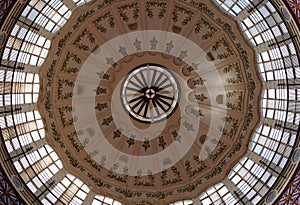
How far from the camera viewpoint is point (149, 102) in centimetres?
3077

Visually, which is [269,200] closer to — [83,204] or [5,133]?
[83,204]

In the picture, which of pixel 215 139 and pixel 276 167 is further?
→ pixel 215 139

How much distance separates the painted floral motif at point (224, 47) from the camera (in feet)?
87.7

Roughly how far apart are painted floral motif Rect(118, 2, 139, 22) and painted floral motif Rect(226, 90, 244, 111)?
25.4ft

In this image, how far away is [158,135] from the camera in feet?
98.8

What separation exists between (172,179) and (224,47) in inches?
356

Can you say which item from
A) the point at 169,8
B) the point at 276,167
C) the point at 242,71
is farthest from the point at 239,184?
the point at 169,8

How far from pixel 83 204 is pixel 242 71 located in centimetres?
1241

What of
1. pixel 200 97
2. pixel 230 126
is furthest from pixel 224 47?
pixel 230 126

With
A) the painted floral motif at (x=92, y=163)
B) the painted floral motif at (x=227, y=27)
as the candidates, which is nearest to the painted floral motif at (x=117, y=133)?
the painted floral motif at (x=92, y=163)

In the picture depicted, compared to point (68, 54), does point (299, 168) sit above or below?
below

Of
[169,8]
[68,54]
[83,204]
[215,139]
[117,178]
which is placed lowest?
[83,204]

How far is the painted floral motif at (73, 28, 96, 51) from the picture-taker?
88.9ft

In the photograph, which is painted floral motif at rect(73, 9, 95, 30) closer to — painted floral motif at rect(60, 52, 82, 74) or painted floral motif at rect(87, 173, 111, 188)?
painted floral motif at rect(60, 52, 82, 74)
